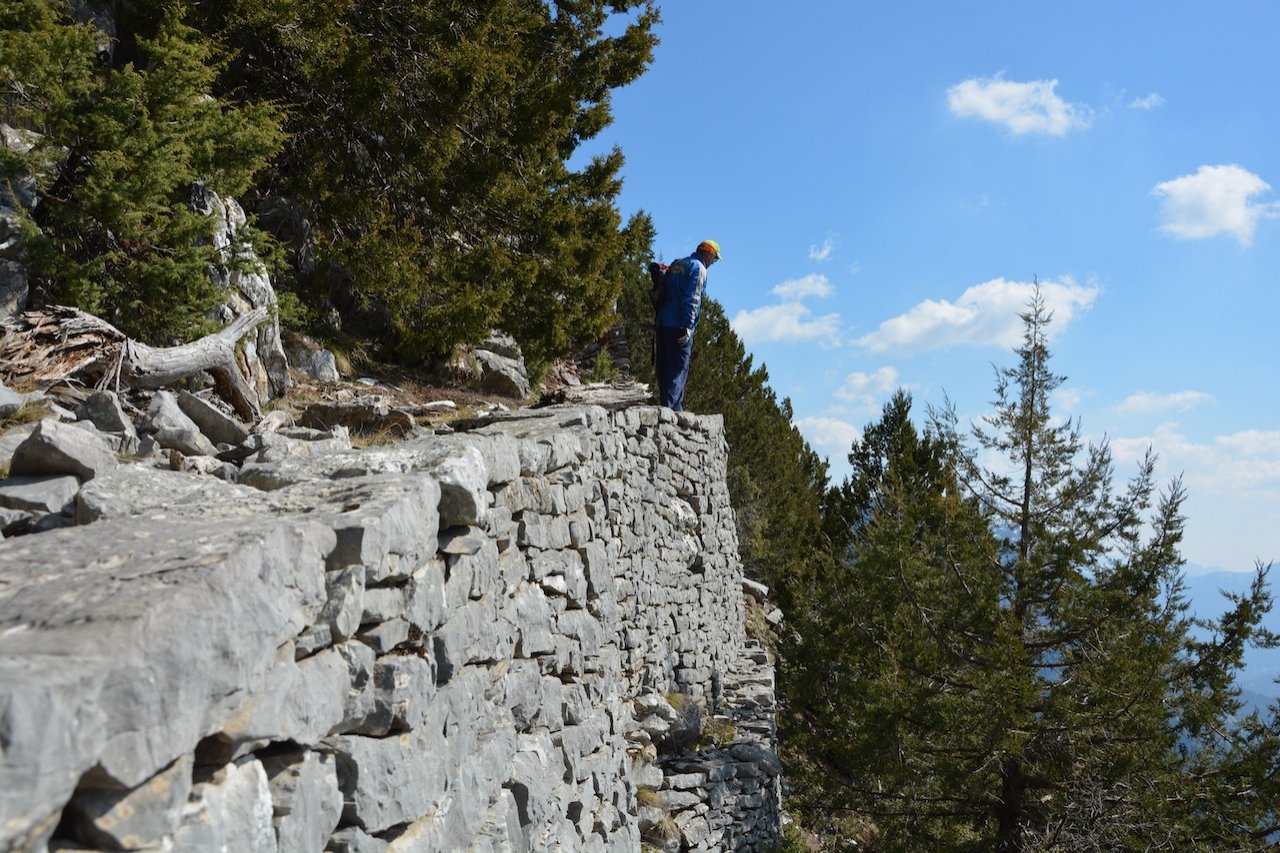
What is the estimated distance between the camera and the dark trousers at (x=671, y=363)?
32.5ft

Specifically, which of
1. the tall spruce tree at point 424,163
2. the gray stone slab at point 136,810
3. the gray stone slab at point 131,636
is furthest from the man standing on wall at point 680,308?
the gray stone slab at point 136,810

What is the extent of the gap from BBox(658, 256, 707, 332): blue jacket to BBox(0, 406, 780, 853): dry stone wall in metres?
3.37

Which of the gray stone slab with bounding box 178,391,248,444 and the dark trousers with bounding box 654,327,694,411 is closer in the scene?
the gray stone slab with bounding box 178,391,248,444

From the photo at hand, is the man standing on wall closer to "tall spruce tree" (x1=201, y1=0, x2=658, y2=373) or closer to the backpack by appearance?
the backpack

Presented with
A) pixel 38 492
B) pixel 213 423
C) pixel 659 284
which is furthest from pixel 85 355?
pixel 659 284

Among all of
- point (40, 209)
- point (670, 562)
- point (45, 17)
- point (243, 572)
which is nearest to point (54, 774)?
point (243, 572)

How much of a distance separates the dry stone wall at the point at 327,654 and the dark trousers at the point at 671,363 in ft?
11.1

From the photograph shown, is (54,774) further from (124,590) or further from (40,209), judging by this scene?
(40,209)

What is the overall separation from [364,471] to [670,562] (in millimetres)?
5846

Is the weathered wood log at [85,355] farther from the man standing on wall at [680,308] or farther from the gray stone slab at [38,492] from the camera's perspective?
the man standing on wall at [680,308]

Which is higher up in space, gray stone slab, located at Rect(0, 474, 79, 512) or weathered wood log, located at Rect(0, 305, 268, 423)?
weathered wood log, located at Rect(0, 305, 268, 423)

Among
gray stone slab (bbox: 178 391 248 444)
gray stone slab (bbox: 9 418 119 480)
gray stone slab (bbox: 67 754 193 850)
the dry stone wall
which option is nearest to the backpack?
the dry stone wall

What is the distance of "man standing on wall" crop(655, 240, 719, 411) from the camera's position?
975cm

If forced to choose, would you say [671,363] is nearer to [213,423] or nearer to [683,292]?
[683,292]
